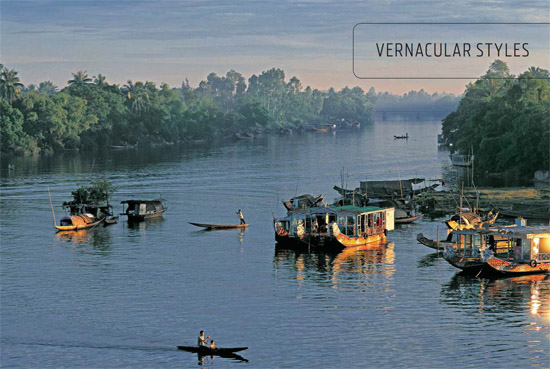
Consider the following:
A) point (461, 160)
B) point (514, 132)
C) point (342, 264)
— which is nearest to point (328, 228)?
point (342, 264)

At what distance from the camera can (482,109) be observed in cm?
16638

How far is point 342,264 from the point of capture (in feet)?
262

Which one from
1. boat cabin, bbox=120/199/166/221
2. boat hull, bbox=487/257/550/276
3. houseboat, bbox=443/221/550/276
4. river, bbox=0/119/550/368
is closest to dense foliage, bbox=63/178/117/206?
boat cabin, bbox=120/199/166/221

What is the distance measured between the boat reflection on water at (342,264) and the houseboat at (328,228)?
902mm

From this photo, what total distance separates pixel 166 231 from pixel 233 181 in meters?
52.0

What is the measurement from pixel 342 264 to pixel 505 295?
669 inches

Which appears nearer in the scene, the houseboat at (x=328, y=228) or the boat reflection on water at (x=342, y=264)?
the boat reflection on water at (x=342, y=264)

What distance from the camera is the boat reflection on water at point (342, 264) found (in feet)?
242

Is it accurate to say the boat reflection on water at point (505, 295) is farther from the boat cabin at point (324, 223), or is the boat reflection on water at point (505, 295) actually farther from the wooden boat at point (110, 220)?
the wooden boat at point (110, 220)

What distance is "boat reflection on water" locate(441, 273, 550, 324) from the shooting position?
62.5 m

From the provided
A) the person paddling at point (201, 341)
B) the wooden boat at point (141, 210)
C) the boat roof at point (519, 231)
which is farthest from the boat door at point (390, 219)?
the person paddling at point (201, 341)

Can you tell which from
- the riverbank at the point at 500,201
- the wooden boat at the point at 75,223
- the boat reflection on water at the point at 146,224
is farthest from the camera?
the riverbank at the point at 500,201

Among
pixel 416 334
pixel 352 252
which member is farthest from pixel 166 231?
pixel 416 334

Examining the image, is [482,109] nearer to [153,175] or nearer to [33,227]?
[153,175]
